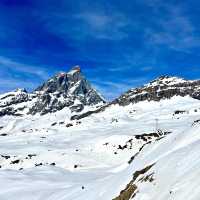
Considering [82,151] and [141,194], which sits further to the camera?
[82,151]

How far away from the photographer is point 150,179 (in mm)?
23484

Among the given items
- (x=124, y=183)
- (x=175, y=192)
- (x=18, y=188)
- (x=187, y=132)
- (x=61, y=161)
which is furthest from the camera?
(x=61, y=161)

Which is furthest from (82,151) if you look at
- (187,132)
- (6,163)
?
(187,132)

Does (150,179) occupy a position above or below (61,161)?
below

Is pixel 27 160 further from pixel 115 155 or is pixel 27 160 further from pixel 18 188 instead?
pixel 18 188

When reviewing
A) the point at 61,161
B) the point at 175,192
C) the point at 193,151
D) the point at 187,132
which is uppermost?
the point at 61,161

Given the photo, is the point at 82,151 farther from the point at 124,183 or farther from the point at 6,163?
the point at 124,183

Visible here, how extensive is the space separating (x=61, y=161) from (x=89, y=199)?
239 feet

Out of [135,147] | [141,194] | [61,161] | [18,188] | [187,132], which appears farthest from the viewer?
[135,147]

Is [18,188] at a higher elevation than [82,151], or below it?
below

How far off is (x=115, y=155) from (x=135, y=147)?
6.87 metres

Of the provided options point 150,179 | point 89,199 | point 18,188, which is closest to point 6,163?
point 18,188

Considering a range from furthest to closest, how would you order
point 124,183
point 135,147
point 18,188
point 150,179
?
point 135,147
point 18,188
point 124,183
point 150,179

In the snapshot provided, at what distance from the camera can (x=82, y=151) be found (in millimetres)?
117688
